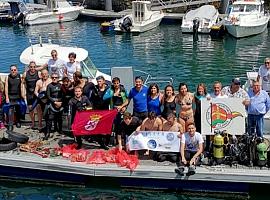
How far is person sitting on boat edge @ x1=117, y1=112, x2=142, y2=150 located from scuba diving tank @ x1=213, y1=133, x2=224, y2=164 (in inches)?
70.1

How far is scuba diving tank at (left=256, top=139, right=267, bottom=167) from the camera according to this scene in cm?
1166

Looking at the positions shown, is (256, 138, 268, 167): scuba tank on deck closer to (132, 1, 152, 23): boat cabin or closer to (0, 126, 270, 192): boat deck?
(0, 126, 270, 192): boat deck

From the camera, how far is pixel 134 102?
41.2 feet

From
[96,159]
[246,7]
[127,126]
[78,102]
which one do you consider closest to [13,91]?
[78,102]

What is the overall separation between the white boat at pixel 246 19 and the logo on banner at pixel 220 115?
24547 mm

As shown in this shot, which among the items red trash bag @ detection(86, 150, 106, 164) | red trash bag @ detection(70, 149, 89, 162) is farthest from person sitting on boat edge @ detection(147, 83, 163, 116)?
red trash bag @ detection(70, 149, 89, 162)

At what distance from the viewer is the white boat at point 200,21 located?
125ft

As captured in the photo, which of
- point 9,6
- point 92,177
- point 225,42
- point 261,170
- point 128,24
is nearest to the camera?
point 261,170

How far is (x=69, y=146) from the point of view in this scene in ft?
42.6

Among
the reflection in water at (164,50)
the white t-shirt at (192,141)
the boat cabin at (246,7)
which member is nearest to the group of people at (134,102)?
the white t-shirt at (192,141)

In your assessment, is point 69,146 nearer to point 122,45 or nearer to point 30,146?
point 30,146

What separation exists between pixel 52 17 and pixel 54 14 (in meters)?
0.31

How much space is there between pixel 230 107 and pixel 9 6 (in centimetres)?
4129

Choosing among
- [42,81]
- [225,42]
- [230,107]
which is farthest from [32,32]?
[230,107]
